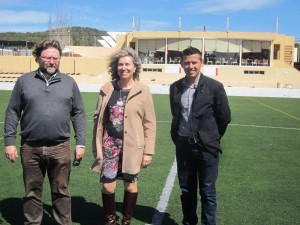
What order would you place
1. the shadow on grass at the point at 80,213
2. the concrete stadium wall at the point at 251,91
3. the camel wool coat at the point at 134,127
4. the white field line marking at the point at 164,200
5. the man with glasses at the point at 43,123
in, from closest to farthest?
1. the man with glasses at the point at 43,123
2. the camel wool coat at the point at 134,127
3. the shadow on grass at the point at 80,213
4. the white field line marking at the point at 164,200
5. the concrete stadium wall at the point at 251,91

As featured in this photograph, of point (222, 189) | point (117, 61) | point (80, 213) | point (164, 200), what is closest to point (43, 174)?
point (80, 213)

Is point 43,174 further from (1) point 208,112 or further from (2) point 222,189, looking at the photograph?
(2) point 222,189

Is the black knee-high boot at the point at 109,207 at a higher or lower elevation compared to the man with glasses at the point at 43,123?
lower

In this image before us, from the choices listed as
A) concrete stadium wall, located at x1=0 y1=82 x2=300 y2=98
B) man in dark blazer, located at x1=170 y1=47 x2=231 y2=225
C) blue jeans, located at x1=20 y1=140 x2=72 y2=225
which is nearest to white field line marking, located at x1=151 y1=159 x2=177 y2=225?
man in dark blazer, located at x1=170 y1=47 x2=231 y2=225

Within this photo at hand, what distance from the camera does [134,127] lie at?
4070mm

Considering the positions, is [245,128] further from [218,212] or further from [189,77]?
[189,77]

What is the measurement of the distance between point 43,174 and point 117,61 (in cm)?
137

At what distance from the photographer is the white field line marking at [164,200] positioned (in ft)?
15.9

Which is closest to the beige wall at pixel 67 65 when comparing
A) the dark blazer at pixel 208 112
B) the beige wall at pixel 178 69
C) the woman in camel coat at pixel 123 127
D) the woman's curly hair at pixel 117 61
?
the beige wall at pixel 178 69

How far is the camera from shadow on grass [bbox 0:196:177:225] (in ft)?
15.5

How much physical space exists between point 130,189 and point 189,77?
1345mm

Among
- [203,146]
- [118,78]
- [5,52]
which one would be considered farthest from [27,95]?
[5,52]

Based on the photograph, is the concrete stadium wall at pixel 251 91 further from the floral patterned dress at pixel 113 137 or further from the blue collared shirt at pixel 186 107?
the floral patterned dress at pixel 113 137

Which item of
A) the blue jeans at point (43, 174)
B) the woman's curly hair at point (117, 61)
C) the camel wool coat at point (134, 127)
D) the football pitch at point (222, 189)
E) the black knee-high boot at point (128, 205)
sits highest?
the woman's curly hair at point (117, 61)
